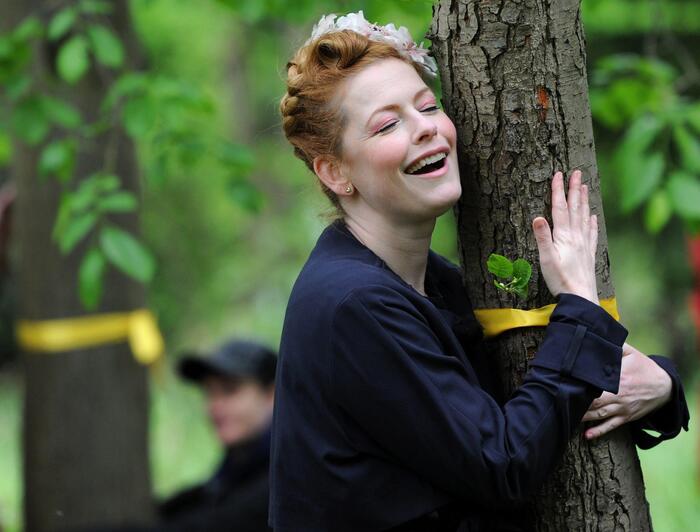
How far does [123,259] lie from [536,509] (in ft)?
5.15

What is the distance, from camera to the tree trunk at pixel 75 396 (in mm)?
4301

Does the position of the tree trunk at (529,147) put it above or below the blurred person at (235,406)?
above

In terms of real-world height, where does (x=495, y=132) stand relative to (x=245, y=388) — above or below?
above

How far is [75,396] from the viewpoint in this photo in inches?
171

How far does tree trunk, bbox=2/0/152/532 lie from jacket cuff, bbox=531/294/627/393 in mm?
2810

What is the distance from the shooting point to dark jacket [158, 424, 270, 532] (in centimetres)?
396

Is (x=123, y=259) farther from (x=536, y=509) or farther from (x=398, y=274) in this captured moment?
(x=536, y=509)

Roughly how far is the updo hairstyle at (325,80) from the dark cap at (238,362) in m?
2.72

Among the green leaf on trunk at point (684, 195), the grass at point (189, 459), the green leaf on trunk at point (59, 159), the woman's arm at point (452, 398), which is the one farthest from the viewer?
the grass at point (189, 459)

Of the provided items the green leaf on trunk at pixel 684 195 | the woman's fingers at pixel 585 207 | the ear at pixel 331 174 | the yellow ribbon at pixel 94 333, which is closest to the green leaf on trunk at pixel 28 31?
the yellow ribbon at pixel 94 333

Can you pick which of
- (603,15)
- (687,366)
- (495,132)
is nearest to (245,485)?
(495,132)

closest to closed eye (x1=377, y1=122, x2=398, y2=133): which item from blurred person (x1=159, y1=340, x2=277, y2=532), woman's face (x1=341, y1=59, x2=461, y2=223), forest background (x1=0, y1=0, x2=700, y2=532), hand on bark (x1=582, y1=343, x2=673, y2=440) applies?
woman's face (x1=341, y1=59, x2=461, y2=223)

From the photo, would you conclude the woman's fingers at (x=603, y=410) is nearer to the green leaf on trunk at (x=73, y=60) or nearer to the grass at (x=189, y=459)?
the green leaf on trunk at (x=73, y=60)

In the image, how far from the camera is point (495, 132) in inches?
75.9
